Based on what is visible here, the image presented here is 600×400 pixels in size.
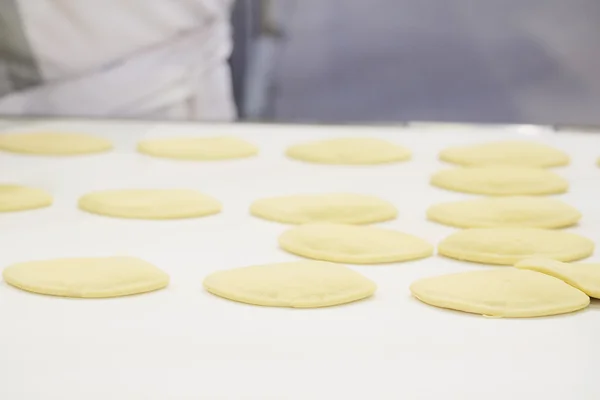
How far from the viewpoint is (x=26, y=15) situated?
150 centimetres

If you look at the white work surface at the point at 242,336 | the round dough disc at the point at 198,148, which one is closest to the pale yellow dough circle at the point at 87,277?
the white work surface at the point at 242,336

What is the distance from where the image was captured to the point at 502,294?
723 mm

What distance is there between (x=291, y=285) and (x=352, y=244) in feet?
0.43

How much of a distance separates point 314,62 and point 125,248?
129 centimetres

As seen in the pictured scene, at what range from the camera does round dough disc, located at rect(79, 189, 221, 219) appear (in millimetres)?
950

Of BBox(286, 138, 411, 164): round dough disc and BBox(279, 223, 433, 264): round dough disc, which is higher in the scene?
BBox(286, 138, 411, 164): round dough disc

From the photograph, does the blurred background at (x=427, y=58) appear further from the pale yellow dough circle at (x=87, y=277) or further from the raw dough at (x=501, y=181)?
the pale yellow dough circle at (x=87, y=277)

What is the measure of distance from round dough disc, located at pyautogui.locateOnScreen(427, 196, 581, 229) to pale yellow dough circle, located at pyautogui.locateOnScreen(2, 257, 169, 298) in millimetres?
358

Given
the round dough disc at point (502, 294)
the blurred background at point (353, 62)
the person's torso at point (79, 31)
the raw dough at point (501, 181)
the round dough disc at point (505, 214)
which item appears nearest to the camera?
the round dough disc at point (502, 294)

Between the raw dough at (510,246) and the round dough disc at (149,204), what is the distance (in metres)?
0.29

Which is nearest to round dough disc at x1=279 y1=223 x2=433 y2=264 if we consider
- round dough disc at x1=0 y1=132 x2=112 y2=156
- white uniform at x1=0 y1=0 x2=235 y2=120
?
round dough disc at x1=0 y1=132 x2=112 y2=156

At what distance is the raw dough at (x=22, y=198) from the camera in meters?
0.96

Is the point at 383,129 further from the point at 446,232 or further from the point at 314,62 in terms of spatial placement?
the point at 314,62

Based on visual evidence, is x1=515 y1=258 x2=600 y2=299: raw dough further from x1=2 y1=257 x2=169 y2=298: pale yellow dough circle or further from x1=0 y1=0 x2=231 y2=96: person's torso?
x1=0 y1=0 x2=231 y2=96: person's torso
